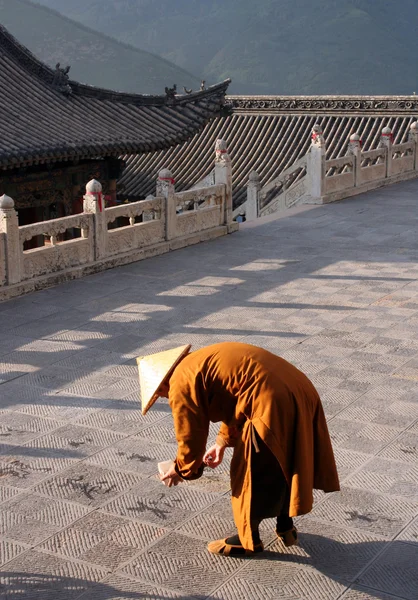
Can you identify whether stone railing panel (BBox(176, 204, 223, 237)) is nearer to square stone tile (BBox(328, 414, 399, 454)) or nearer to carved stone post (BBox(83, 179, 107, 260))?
carved stone post (BBox(83, 179, 107, 260))

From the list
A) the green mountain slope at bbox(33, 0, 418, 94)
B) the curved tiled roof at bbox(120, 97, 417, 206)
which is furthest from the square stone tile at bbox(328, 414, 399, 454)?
the green mountain slope at bbox(33, 0, 418, 94)

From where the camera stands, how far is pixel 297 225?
14.5 m

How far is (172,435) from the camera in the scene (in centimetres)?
625

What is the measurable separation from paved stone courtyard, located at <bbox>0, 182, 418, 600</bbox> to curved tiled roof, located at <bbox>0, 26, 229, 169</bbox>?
3.23m

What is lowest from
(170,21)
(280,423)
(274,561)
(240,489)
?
(274,561)

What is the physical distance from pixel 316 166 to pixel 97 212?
239 inches

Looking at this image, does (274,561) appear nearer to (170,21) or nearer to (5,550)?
(5,550)

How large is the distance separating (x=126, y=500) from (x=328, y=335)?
3.76 metres

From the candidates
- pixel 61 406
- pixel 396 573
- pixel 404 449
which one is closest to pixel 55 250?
pixel 61 406

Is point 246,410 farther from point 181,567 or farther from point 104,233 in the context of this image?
point 104,233

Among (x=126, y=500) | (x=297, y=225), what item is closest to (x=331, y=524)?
(x=126, y=500)

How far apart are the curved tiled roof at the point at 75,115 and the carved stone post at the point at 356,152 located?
8.71 ft

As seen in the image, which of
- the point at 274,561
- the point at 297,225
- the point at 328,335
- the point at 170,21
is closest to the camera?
the point at 274,561

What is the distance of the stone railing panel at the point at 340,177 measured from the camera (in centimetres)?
1653
